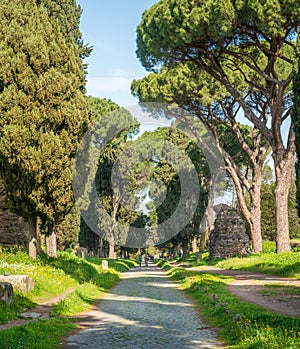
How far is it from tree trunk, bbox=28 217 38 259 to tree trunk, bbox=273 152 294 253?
12547 millimetres

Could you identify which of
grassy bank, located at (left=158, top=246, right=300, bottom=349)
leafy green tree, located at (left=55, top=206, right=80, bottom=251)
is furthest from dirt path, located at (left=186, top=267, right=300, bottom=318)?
leafy green tree, located at (left=55, top=206, right=80, bottom=251)

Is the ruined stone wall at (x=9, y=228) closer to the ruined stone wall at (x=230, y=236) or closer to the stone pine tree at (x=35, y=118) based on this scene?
the stone pine tree at (x=35, y=118)

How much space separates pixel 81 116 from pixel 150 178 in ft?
114

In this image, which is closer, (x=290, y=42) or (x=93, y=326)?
(x=93, y=326)

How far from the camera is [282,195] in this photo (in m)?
25.6

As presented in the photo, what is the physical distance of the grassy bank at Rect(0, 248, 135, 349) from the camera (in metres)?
7.98

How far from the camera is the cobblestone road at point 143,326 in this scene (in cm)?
789

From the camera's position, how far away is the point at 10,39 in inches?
821

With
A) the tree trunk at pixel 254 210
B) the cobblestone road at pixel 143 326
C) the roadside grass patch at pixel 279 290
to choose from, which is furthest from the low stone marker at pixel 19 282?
the tree trunk at pixel 254 210

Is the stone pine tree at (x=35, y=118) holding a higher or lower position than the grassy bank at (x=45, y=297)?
higher

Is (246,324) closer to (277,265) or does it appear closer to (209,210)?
(277,265)

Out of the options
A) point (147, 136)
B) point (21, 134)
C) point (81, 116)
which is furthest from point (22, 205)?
point (147, 136)

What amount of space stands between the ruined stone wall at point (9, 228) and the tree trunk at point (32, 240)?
11.6 ft

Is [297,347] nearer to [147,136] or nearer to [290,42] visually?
[290,42]
